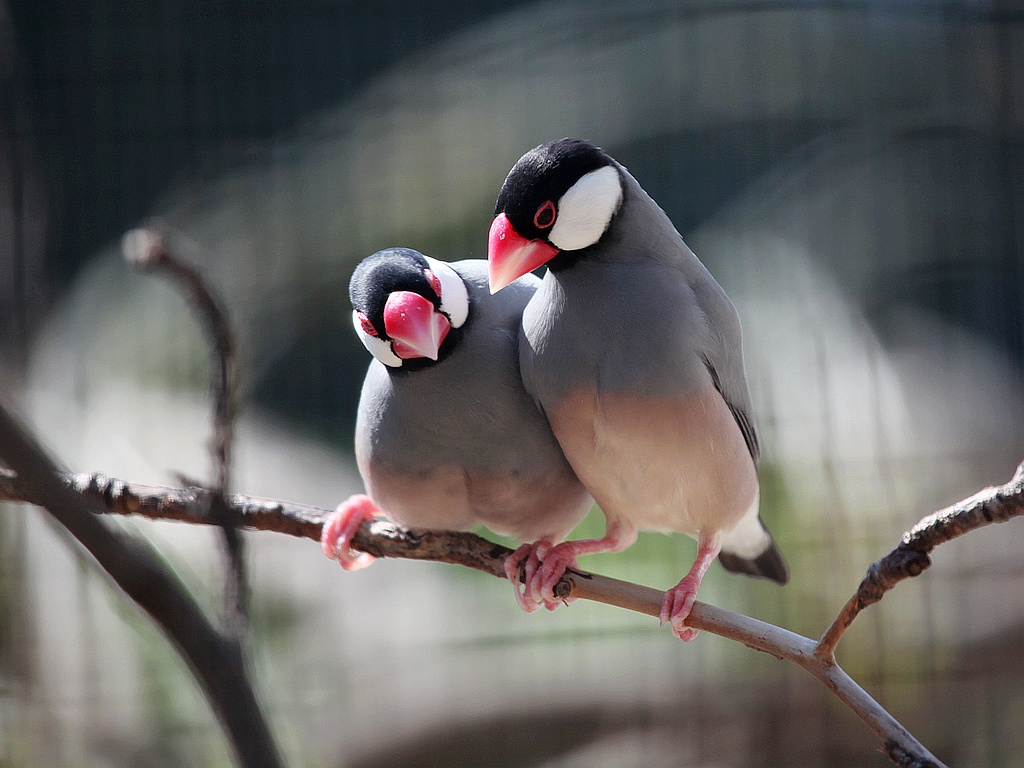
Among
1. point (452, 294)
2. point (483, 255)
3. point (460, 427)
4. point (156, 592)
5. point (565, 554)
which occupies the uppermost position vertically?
point (483, 255)

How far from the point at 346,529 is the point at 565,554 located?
24 centimetres

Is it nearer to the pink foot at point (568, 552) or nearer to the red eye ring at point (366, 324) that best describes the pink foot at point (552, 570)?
the pink foot at point (568, 552)

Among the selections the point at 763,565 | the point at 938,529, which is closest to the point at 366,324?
the point at 938,529

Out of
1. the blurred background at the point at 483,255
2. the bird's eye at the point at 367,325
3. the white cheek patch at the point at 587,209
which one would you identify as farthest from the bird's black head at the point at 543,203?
the blurred background at the point at 483,255

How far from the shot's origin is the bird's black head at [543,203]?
31.9 inches

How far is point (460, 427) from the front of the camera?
0.91 meters

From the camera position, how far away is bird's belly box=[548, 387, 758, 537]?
34.4 inches

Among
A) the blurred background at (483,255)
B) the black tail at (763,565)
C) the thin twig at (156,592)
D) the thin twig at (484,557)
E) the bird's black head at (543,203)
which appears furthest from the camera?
the blurred background at (483,255)

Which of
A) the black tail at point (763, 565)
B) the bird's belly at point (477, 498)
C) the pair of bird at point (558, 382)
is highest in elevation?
the pair of bird at point (558, 382)

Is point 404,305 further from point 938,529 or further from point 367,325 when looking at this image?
point 938,529

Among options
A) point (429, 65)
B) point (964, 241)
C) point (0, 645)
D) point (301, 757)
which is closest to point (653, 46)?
point (429, 65)

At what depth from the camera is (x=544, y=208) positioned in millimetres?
812

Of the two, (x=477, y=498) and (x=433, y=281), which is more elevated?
(x=433, y=281)

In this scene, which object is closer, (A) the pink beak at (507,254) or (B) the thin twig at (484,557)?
(B) the thin twig at (484,557)
